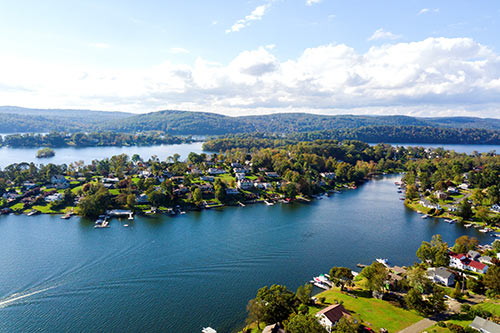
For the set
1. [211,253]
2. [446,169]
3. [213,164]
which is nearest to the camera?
[211,253]

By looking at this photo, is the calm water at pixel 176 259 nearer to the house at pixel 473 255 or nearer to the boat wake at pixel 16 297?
the boat wake at pixel 16 297

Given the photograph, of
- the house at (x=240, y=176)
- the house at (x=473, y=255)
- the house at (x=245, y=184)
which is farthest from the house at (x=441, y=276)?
the house at (x=240, y=176)

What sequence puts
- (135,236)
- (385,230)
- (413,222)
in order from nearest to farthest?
(135,236) → (385,230) → (413,222)

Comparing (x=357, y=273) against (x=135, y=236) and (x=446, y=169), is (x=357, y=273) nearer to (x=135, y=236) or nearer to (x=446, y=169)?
(x=135, y=236)

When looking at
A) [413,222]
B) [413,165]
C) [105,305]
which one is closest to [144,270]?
[105,305]

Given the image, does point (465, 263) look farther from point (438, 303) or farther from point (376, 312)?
point (376, 312)
